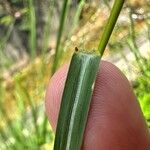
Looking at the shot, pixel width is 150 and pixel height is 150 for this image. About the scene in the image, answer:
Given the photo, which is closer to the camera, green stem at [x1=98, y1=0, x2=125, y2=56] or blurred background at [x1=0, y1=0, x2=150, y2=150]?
green stem at [x1=98, y1=0, x2=125, y2=56]

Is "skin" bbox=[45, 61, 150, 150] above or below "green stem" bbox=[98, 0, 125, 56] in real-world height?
below

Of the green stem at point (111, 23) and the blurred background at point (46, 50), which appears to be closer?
A: the green stem at point (111, 23)

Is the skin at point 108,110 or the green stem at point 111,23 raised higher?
the green stem at point 111,23

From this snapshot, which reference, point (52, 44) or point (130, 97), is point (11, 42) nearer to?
point (52, 44)

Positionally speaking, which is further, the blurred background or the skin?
the blurred background

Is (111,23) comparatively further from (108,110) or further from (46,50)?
(46,50)
